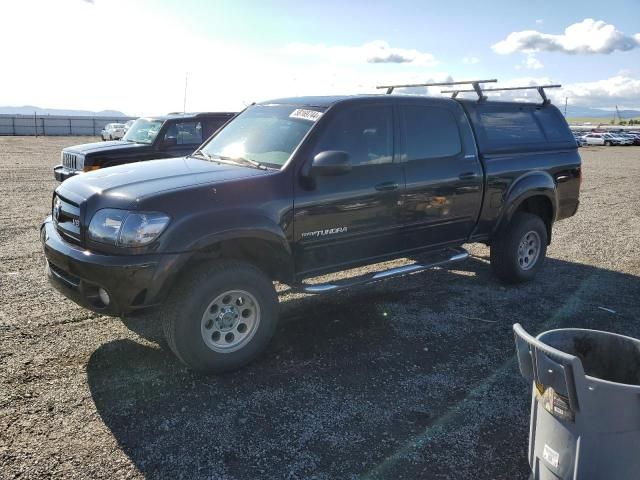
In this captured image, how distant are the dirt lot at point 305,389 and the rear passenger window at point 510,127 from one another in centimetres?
168

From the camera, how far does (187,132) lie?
32.0 ft

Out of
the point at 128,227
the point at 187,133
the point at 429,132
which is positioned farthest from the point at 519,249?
the point at 187,133

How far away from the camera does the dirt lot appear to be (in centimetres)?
285

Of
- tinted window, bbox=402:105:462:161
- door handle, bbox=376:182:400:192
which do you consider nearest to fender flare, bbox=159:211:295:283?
door handle, bbox=376:182:400:192

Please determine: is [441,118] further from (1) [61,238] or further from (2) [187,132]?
(2) [187,132]

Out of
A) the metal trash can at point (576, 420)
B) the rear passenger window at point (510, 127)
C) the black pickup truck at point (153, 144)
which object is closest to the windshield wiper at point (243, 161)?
the metal trash can at point (576, 420)

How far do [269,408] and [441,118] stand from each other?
3295 mm

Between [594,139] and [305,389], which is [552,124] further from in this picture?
[594,139]

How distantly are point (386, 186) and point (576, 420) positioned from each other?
8.77 feet

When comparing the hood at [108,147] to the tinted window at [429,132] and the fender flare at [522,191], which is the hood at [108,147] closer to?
the tinted window at [429,132]

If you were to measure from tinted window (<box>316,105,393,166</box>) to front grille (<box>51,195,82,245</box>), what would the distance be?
186 cm

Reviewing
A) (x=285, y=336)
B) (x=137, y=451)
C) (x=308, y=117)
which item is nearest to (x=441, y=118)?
(x=308, y=117)

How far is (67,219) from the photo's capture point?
12.4 ft

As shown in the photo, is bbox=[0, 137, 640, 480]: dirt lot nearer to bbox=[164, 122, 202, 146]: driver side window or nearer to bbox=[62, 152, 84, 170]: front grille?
bbox=[62, 152, 84, 170]: front grille
